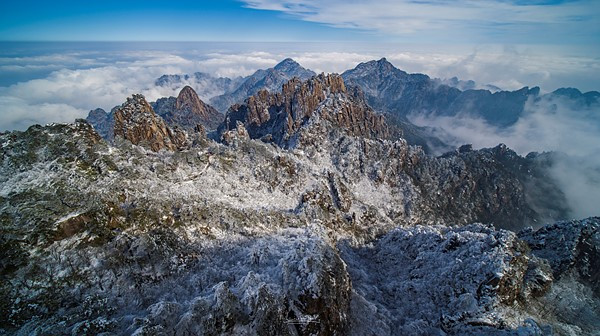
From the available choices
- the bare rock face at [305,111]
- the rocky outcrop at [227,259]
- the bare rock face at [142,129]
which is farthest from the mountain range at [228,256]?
the bare rock face at [305,111]

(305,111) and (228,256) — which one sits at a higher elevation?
(305,111)

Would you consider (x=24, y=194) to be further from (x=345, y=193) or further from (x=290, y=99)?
(x=290, y=99)

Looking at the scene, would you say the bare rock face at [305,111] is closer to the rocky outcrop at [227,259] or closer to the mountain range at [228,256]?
the mountain range at [228,256]

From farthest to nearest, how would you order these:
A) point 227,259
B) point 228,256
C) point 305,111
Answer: point 305,111, point 228,256, point 227,259

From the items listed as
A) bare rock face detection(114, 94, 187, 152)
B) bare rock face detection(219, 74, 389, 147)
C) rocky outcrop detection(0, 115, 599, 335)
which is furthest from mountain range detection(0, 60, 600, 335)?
bare rock face detection(219, 74, 389, 147)

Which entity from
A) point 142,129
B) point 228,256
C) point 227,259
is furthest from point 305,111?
point 227,259

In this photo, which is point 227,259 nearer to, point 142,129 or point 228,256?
point 228,256

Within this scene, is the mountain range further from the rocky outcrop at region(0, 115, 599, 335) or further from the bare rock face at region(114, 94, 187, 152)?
the bare rock face at region(114, 94, 187, 152)

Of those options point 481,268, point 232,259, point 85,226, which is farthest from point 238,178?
point 481,268
